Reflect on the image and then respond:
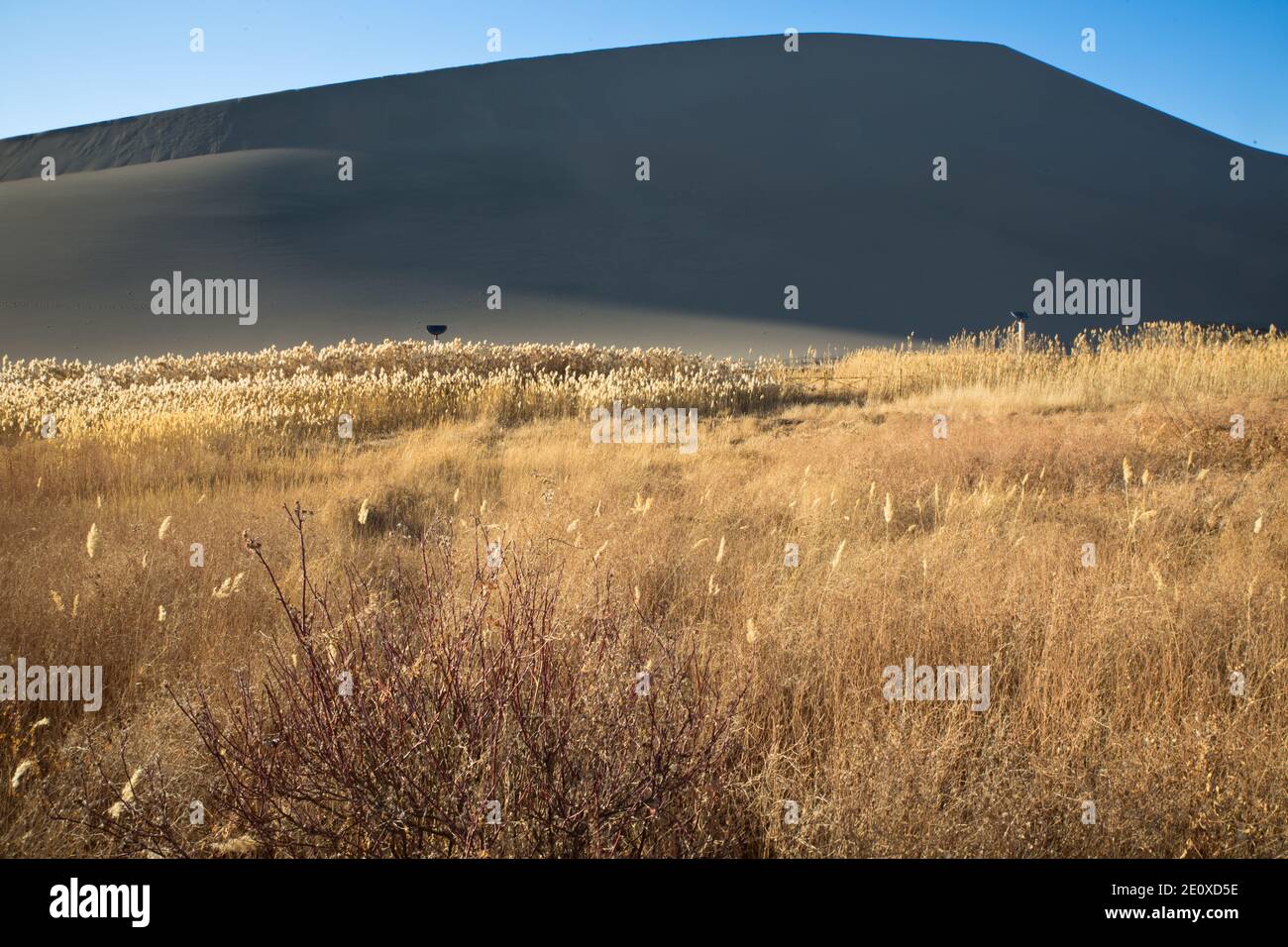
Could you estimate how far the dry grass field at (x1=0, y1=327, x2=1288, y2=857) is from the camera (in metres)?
2.39

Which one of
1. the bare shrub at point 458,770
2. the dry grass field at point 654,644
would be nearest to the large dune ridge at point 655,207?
the dry grass field at point 654,644

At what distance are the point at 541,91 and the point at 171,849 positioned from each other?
9121 cm

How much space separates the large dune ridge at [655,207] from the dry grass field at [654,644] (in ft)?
80.1

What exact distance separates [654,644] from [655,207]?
2198 inches

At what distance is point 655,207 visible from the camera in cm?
5584

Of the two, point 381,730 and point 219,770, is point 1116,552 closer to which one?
point 381,730

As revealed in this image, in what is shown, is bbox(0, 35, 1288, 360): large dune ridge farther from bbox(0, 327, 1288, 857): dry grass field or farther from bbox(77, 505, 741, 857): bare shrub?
bbox(77, 505, 741, 857): bare shrub

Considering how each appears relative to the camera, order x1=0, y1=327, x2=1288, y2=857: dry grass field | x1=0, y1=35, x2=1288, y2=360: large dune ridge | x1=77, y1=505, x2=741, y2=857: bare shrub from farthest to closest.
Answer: x1=0, y1=35, x2=1288, y2=360: large dune ridge < x1=0, y1=327, x2=1288, y2=857: dry grass field < x1=77, y1=505, x2=741, y2=857: bare shrub

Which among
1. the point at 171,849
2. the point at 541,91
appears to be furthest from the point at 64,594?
the point at 541,91

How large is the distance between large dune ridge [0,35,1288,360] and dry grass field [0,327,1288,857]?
80.1 feet

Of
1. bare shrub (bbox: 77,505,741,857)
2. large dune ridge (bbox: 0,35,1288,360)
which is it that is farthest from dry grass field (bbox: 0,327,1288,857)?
large dune ridge (bbox: 0,35,1288,360)

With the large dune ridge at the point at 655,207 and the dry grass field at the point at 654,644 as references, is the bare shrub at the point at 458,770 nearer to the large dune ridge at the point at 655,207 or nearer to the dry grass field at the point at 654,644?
the dry grass field at the point at 654,644

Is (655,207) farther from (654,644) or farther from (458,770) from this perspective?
(458,770)

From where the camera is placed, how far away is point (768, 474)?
724 cm
